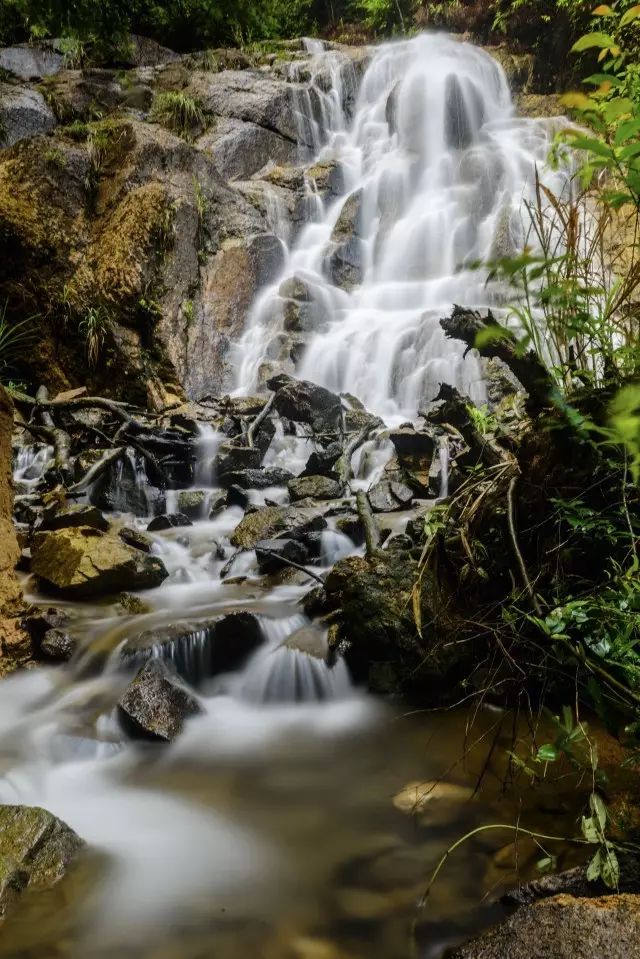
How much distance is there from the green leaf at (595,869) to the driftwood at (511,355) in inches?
55.0

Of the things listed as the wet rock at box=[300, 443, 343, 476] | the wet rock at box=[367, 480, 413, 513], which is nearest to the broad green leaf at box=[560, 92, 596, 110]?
the wet rock at box=[367, 480, 413, 513]

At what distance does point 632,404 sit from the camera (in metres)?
0.86

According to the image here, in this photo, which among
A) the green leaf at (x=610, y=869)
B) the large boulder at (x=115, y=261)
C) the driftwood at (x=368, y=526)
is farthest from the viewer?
the large boulder at (x=115, y=261)

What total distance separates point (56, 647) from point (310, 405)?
6454mm

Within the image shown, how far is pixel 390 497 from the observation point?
666cm

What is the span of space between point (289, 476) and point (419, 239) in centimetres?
894

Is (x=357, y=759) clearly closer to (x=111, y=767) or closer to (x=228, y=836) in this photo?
(x=228, y=836)

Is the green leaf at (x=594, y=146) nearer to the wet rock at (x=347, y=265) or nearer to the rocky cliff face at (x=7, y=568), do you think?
the rocky cliff face at (x=7, y=568)

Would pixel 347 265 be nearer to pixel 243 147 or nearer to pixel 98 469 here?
pixel 243 147

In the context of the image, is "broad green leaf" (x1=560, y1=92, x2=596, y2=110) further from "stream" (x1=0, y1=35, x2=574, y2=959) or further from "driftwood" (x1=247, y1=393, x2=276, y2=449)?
A: "driftwood" (x1=247, y1=393, x2=276, y2=449)

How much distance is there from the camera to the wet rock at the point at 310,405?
31.2 feet

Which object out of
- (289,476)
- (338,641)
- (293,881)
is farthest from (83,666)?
(289,476)

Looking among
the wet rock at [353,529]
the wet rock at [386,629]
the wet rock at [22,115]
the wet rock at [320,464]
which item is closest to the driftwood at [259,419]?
the wet rock at [320,464]

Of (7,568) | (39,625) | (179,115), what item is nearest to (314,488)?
(39,625)
